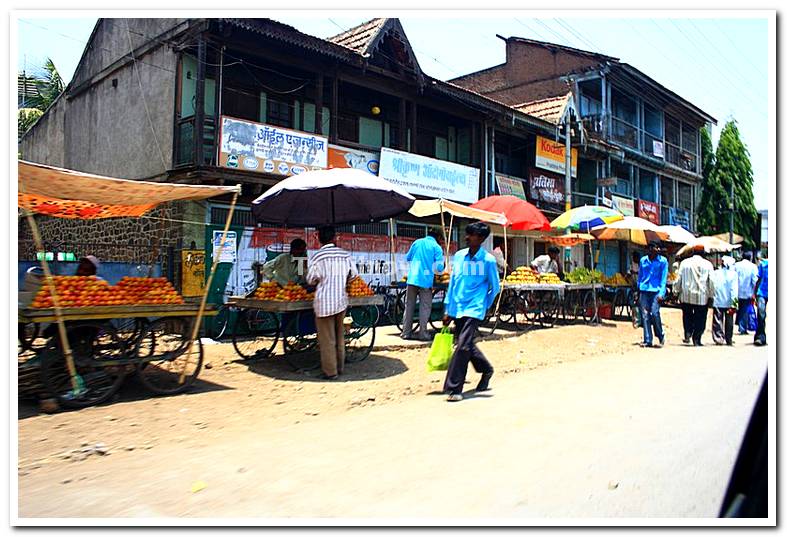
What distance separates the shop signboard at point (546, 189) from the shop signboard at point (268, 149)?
385 inches

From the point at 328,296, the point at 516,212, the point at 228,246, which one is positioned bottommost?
the point at 328,296

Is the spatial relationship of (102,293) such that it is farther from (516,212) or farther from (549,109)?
(549,109)

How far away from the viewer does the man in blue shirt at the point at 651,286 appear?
10.2 m

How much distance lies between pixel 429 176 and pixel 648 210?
16.0 metres

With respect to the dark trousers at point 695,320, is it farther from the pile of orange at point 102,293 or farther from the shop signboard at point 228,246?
the pile of orange at point 102,293

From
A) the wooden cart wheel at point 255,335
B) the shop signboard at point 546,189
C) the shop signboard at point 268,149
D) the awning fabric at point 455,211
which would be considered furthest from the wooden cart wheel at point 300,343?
the shop signboard at point 546,189

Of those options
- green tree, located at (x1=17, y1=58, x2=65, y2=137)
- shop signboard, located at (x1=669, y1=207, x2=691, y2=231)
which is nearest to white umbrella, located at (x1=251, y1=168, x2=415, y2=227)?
green tree, located at (x1=17, y1=58, x2=65, y2=137)

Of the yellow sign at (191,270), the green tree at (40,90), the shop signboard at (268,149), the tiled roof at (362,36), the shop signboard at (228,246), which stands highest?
the green tree at (40,90)

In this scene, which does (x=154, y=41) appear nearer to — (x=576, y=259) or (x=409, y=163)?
(x=409, y=163)

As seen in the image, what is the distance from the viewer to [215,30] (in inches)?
447

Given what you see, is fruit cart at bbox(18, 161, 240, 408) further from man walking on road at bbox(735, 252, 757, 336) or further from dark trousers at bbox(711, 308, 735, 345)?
man walking on road at bbox(735, 252, 757, 336)

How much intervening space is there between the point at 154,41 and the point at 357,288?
8481 mm

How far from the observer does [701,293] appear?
10.3 m

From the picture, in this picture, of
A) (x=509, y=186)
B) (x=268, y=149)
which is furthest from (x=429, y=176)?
(x=268, y=149)
